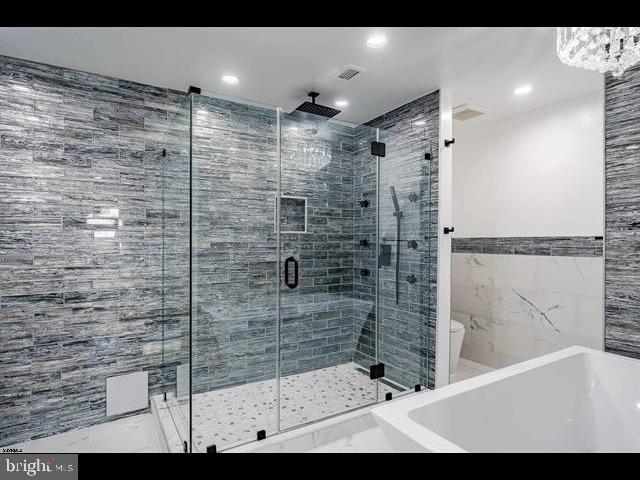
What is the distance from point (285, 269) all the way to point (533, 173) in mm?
2427

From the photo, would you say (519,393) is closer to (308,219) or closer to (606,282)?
(606,282)

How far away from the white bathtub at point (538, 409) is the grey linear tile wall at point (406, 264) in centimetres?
98

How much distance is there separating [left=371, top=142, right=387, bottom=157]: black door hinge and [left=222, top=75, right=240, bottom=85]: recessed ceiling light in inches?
42.8

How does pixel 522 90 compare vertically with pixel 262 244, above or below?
above

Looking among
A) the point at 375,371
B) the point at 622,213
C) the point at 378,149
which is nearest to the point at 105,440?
the point at 375,371

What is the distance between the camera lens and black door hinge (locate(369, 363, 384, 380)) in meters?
2.64

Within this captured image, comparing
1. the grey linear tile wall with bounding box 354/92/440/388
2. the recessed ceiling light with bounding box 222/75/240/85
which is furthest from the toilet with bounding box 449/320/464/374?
the recessed ceiling light with bounding box 222/75/240/85

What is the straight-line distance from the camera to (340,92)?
9.03ft

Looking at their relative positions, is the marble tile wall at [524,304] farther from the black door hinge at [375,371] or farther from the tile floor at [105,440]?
the tile floor at [105,440]

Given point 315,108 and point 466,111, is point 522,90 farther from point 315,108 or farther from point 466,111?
point 315,108

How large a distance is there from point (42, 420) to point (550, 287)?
3.87m

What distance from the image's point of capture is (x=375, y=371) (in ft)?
8.69

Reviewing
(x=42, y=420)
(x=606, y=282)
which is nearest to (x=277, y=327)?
(x=42, y=420)

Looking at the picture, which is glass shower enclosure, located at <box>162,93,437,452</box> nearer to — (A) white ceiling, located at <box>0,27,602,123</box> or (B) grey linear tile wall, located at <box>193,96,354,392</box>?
(B) grey linear tile wall, located at <box>193,96,354,392</box>
